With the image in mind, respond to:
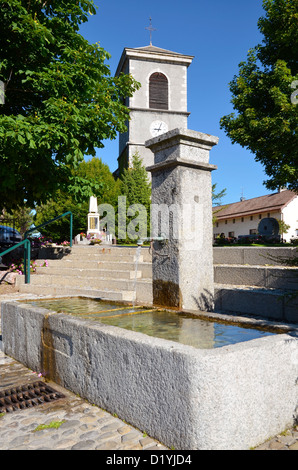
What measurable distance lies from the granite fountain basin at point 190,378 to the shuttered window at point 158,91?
108 feet

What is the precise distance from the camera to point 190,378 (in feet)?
6.76

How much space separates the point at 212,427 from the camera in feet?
6.65

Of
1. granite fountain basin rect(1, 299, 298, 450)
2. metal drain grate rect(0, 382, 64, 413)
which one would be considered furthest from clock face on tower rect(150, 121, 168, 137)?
metal drain grate rect(0, 382, 64, 413)

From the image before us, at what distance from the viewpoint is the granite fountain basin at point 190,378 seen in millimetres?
2047

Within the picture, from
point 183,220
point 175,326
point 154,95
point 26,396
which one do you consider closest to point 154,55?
point 154,95

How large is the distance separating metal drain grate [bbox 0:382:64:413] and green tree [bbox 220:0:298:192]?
10748 millimetres

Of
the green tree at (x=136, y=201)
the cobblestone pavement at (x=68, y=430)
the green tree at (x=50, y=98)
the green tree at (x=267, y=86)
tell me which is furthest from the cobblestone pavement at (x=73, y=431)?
the green tree at (x=136, y=201)

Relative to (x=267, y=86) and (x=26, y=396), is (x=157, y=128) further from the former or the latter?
(x=26, y=396)

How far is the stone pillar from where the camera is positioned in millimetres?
4016

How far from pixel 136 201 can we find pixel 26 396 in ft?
75.5

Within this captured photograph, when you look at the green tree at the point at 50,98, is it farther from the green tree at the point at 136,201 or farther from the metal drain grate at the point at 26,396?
the green tree at the point at 136,201

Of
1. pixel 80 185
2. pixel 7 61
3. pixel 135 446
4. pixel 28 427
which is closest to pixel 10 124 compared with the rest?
pixel 7 61

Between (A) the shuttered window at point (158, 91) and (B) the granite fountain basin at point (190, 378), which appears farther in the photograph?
(A) the shuttered window at point (158, 91)

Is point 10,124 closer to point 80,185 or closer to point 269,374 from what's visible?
point 80,185
